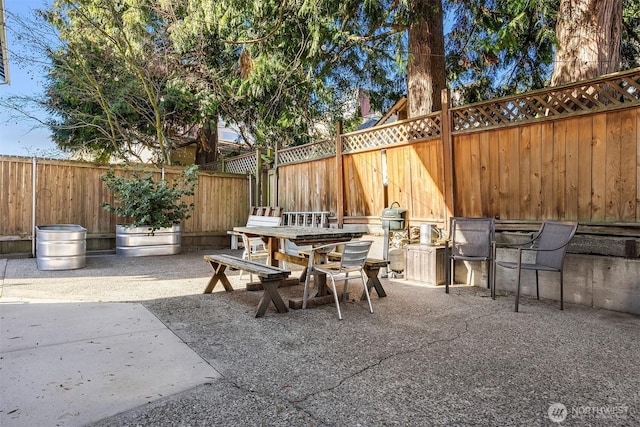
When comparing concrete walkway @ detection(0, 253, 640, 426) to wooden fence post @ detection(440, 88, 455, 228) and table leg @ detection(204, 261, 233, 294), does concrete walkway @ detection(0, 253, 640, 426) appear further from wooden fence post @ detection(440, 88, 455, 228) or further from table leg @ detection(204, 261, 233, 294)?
wooden fence post @ detection(440, 88, 455, 228)

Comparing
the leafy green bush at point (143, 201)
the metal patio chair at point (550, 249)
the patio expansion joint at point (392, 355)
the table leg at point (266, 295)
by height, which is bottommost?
the patio expansion joint at point (392, 355)

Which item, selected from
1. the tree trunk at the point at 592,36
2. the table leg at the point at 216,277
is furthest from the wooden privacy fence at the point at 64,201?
the tree trunk at the point at 592,36

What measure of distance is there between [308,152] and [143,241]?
146 inches

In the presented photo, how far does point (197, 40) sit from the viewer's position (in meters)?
8.78

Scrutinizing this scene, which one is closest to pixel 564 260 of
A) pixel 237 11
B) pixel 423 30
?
pixel 423 30

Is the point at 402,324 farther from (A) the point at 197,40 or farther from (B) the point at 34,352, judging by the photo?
(A) the point at 197,40

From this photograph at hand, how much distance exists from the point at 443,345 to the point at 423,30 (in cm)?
553

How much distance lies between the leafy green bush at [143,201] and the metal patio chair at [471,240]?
5.41m

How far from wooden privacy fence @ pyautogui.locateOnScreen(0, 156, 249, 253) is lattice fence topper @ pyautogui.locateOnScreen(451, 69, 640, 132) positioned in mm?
6104

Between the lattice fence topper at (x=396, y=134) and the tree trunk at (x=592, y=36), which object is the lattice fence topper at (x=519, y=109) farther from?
the tree trunk at (x=592, y=36)

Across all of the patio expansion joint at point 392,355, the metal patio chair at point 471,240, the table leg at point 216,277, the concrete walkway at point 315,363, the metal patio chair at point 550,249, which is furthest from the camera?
the metal patio chair at point 471,240

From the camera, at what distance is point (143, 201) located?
722 cm

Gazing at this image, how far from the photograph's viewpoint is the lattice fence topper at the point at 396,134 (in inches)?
220

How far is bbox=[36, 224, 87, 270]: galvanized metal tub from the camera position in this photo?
5.79 metres
